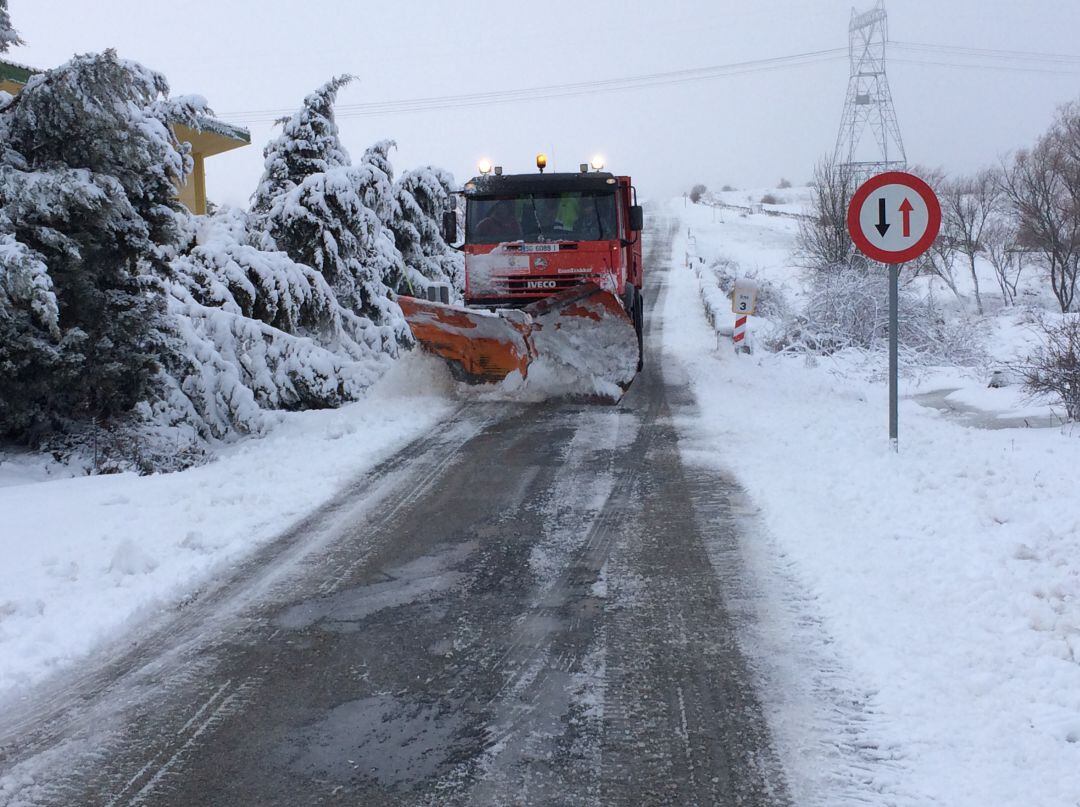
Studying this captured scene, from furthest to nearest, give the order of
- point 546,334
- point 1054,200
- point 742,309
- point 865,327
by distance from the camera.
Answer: point 1054,200 → point 865,327 → point 742,309 → point 546,334

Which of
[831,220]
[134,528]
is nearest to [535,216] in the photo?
[134,528]

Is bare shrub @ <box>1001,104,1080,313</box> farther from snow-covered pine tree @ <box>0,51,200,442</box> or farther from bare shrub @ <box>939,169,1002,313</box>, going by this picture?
snow-covered pine tree @ <box>0,51,200,442</box>

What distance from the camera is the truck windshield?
11531mm

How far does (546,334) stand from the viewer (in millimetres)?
10406

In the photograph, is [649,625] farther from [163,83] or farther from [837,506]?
[163,83]

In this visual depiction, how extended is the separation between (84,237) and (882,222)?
6.46 m

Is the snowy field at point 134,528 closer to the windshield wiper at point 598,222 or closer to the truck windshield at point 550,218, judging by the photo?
the truck windshield at point 550,218

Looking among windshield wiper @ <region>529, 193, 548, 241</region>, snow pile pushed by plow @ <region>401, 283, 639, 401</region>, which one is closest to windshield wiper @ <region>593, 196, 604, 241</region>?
windshield wiper @ <region>529, 193, 548, 241</region>

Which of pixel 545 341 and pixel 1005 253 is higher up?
pixel 1005 253

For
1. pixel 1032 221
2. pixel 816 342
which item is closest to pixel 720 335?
pixel 816 342

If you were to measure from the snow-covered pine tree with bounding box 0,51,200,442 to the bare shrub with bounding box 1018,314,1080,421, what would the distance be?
8444 millimetres

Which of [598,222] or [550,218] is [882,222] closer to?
[598,222]

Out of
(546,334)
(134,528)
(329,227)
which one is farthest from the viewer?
(329,227)

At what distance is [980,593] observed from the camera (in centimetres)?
420
